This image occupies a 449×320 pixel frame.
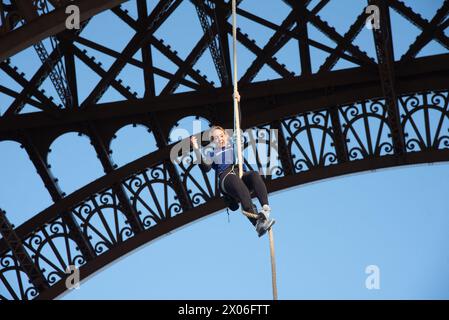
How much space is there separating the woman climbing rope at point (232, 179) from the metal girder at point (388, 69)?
4666 mm

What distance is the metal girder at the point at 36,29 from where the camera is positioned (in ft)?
50.1

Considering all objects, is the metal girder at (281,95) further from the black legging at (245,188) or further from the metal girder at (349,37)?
the black legging at (245,188)

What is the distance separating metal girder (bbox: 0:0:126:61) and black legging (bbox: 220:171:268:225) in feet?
7.79

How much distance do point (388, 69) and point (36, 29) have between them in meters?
5.88

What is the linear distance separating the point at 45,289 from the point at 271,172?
363cm

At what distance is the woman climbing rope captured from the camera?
14.0 meters

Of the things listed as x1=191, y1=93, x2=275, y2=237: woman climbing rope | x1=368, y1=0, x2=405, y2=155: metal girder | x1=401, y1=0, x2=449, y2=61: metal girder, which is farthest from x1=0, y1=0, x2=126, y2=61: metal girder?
x1=401, y1=0, x2=449, y2=61: metal girder

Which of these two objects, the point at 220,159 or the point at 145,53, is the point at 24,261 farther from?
the point at 220,159

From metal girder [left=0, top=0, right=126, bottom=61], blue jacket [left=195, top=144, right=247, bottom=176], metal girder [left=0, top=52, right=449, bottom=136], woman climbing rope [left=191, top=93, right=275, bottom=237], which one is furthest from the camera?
metal girder [left=0, top=52, right=449, bottom=136]

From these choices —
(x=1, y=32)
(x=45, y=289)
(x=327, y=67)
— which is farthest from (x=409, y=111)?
(x=1, y=32)

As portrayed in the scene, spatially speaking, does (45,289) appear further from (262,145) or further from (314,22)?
(314,22)

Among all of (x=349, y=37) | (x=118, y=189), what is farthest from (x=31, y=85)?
(x=349, y=37)

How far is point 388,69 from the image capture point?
19453 mm

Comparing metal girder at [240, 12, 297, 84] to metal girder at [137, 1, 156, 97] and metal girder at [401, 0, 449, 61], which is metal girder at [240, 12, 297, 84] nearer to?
metal girder at [137, 1, 156, 97]
